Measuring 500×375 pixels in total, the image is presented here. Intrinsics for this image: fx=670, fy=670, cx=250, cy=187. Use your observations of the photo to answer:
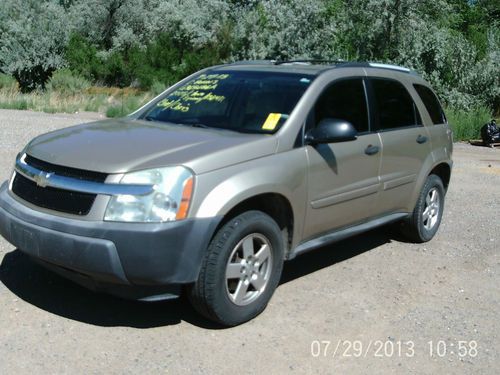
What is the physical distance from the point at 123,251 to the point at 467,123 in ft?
54.5

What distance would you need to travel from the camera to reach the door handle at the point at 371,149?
5613mm

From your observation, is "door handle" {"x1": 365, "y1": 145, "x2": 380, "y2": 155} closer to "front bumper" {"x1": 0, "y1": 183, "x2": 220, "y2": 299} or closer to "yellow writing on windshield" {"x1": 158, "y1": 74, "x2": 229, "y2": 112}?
"yellow writing on windshield" {"x1": 158, "y1": 74, "x2": 229, "y2": 112}

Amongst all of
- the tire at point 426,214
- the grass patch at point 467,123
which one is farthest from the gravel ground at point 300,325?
the grass patch at point 467,123

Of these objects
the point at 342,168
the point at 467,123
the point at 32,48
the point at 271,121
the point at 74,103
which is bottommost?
the point at 74,103

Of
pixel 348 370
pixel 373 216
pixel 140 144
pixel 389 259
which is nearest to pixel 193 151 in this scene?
pixel 140 144

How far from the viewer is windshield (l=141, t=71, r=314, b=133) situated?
16.7ft

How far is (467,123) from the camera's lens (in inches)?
744

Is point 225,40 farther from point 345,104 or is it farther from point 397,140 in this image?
point 345,104

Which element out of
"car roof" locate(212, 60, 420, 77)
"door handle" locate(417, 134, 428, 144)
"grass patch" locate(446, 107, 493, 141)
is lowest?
"grass patch" locate(446, 107, 493, 141)

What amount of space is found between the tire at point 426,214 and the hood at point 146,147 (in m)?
2.49

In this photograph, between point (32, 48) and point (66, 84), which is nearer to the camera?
point (66, 84)

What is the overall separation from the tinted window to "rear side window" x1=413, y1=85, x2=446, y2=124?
1246 millimetres

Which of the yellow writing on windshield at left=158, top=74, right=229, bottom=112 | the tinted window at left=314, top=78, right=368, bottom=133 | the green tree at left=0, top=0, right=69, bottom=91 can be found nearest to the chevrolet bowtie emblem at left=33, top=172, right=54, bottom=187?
the yellow writing on windshield at left=158, top=74, right=229, bottom=112

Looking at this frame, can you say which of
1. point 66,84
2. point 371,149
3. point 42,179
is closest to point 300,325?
point 371,149
